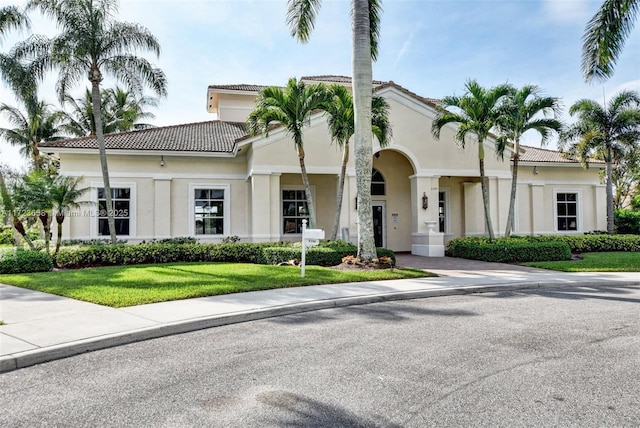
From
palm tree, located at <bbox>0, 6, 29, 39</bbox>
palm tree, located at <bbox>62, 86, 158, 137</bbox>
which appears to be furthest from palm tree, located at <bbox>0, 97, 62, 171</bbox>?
palm tree, located at <bbox>0, 6, 29, 39</bbox>

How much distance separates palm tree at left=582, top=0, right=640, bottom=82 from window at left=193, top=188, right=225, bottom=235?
48.5 feet

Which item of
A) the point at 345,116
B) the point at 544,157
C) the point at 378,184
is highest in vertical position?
the point at 345,116

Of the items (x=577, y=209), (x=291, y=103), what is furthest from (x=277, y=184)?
(x=577, y=209)

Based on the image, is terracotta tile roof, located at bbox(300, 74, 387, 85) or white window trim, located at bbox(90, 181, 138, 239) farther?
terracotta tile roof, located at bbox(300, 74, 387, 85)

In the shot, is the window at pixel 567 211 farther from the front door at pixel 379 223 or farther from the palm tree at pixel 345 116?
the palm tree at pixel 345 116

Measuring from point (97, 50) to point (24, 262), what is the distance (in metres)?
8.18

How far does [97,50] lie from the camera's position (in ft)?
55.9

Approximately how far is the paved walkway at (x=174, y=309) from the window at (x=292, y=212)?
8.74 m

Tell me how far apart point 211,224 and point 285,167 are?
4289mm

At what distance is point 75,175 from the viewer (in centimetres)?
1834

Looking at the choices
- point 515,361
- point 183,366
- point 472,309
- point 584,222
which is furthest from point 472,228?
point 183,366

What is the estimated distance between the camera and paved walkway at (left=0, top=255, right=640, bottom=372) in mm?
6055

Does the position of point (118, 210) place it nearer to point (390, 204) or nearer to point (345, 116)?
point (345, 116)

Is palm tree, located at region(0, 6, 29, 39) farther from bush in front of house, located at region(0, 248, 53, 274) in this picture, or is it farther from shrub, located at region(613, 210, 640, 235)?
shrub, located at region(613, 210, 640, 235)
